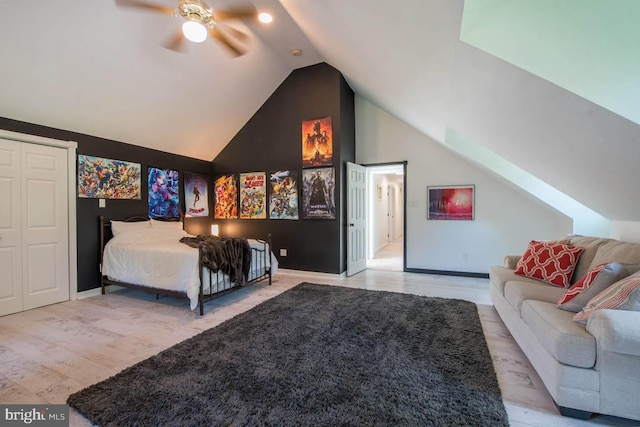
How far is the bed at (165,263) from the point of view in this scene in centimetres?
327

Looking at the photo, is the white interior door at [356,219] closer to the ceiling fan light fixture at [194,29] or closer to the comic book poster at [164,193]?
the ceiling fan light fixture at [194,29]

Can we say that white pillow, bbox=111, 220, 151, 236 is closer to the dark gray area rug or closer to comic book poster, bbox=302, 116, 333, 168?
the dark gray area rug

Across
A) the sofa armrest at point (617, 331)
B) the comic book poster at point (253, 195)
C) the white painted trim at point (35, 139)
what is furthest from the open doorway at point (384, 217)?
the white painted trim at point (35, 139)

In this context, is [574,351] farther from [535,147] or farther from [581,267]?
[535,147]

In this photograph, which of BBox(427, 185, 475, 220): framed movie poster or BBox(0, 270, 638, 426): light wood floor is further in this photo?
BBox(427, 185, 475, 220): framed movie poster

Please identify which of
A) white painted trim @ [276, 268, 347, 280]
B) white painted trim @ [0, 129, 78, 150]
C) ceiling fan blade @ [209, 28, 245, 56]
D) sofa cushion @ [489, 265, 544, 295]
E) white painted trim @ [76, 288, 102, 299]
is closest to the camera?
sofa cushion @ [489, 265, 544, 295]

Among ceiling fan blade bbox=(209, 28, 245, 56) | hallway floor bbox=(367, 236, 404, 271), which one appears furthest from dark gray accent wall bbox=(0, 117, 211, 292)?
hallway floor bbox=(367, 236, 404, 271)

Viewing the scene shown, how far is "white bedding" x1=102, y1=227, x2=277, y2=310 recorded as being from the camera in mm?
3275

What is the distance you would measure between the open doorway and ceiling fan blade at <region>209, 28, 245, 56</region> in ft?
10.0

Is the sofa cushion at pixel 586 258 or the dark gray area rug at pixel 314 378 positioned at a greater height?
the sofa cushion at pixel 586 258

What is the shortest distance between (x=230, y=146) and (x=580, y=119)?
5.50m

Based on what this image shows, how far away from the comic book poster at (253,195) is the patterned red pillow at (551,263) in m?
4.22

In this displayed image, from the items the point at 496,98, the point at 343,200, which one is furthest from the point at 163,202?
the point at 496,98

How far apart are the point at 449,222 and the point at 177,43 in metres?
5.02
